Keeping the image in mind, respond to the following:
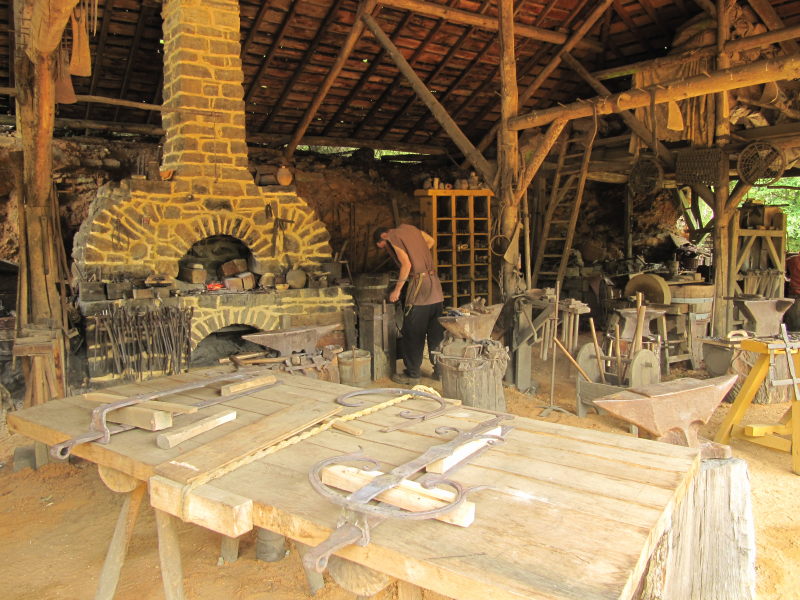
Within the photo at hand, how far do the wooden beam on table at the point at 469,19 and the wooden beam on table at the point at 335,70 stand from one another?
26 centimetres

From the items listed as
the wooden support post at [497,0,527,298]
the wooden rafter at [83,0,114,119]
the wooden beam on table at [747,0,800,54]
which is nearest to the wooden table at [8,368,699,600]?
the wooden support post at [497,0,527,298]

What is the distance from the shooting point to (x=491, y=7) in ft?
27.5

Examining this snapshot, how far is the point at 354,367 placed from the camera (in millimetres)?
6324

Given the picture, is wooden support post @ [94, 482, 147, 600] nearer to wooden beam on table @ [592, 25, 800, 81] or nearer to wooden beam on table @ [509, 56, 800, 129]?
wooden beam on table @ [509, 56, 800, 129]

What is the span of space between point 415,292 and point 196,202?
2.42m

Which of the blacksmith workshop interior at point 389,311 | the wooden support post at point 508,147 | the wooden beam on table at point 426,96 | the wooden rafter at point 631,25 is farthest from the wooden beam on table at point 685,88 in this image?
the wooden rafter at point 631,25

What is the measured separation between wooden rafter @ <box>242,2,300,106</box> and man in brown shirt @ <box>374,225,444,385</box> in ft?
10.7

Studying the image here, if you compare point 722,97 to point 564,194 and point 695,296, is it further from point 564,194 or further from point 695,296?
point 564,194

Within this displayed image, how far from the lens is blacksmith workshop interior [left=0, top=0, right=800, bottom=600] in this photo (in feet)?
5.73

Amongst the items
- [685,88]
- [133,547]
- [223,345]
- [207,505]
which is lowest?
[133,547]

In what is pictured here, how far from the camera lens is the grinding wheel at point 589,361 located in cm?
596

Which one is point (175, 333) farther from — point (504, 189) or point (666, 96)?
point (666, 96)

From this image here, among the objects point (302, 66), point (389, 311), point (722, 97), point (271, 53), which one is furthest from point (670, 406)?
point (302, 66)

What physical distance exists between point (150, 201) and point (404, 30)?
457 cm
